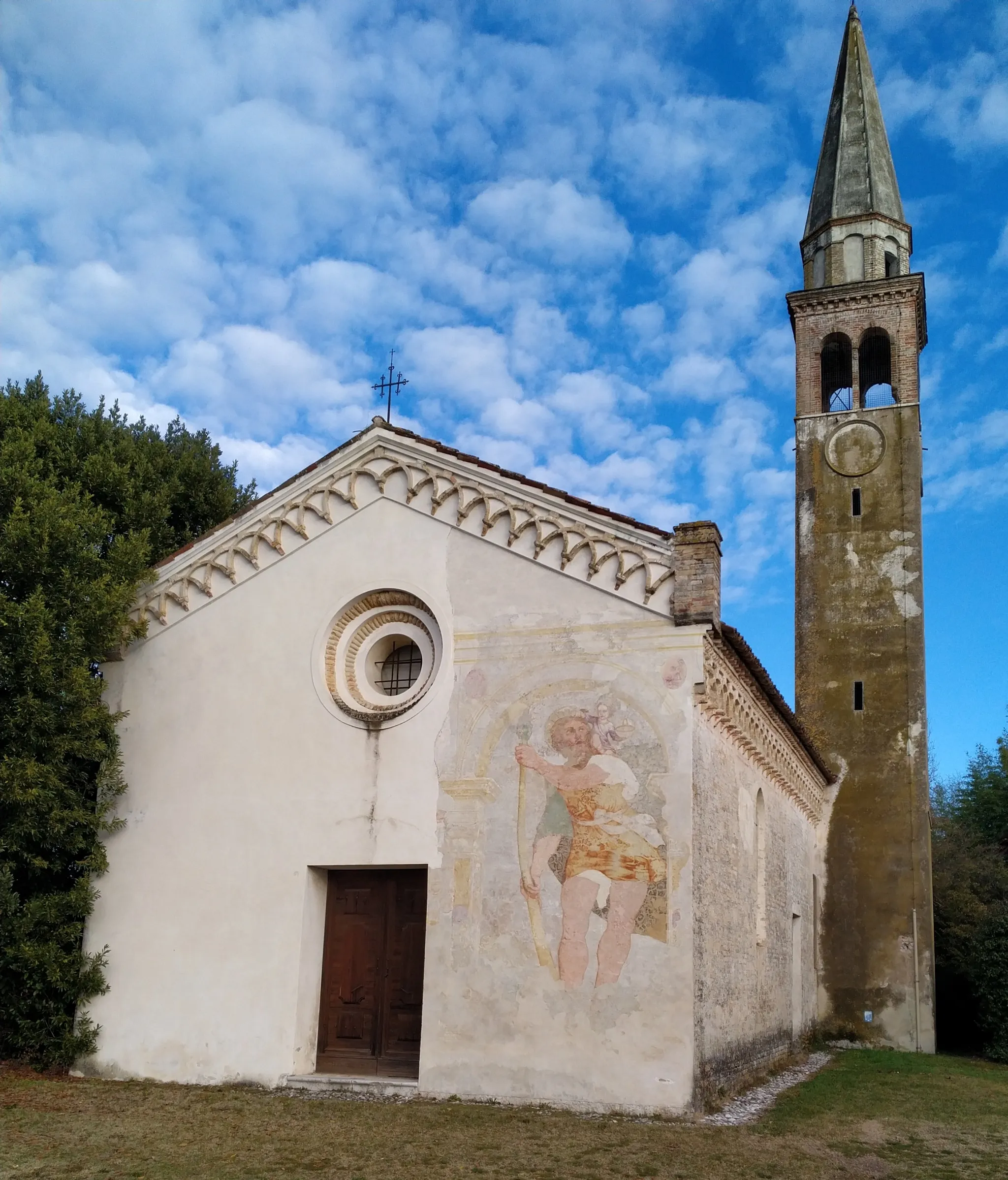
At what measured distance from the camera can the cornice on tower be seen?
26.8 metres

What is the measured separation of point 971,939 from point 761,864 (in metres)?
9.47

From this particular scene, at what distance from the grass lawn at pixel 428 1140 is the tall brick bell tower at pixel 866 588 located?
9.56 m

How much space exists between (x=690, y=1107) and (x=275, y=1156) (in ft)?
13.7

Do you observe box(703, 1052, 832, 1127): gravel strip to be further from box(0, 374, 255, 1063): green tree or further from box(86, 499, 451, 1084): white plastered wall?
box(0, 374, 255, 1063): green tree

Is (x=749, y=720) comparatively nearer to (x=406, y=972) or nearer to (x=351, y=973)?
(x=406, y=972)

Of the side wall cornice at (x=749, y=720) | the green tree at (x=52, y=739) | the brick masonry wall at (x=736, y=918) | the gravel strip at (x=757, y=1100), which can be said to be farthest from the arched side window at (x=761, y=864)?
the green tree at (x=52, y=739)

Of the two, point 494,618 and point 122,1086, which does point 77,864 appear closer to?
point 122,1086

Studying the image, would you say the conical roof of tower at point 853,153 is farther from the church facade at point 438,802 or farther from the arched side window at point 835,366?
the church facade at point 438,802

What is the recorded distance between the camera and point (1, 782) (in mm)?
12445

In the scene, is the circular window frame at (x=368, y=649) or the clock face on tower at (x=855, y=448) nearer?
the circular window frame at (x=368, y=649)

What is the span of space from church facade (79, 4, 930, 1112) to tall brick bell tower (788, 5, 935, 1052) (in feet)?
26.1

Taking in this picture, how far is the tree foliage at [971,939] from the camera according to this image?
20.9 m

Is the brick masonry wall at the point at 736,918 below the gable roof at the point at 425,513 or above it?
below

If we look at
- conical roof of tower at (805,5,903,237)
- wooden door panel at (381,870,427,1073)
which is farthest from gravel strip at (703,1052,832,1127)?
conical roof of tower at (805,5,903,237)
